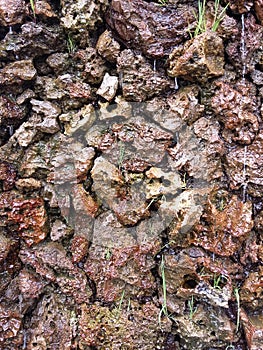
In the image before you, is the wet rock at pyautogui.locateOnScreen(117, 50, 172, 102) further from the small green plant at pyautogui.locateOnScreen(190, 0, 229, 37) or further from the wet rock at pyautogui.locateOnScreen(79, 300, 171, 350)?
the wet rock at pyautogui.locateOnScreen(79, 300, 171, 350)

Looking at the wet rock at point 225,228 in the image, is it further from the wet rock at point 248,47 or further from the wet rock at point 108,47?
the wet rock at point 108,47

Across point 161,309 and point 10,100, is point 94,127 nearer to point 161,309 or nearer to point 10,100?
point 10,100

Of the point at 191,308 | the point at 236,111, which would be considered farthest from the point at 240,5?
the point at 191,308

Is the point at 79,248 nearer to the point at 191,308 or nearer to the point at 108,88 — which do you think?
the point at 191,308

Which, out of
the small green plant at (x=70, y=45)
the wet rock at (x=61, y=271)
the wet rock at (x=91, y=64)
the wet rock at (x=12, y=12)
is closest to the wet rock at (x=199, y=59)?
the wet rock at (x=91, y=64)

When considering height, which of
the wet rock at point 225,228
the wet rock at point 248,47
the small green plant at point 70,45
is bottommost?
the wet rock at point 225,228

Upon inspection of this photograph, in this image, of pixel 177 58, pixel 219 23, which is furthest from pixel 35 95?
pixel 219 23
